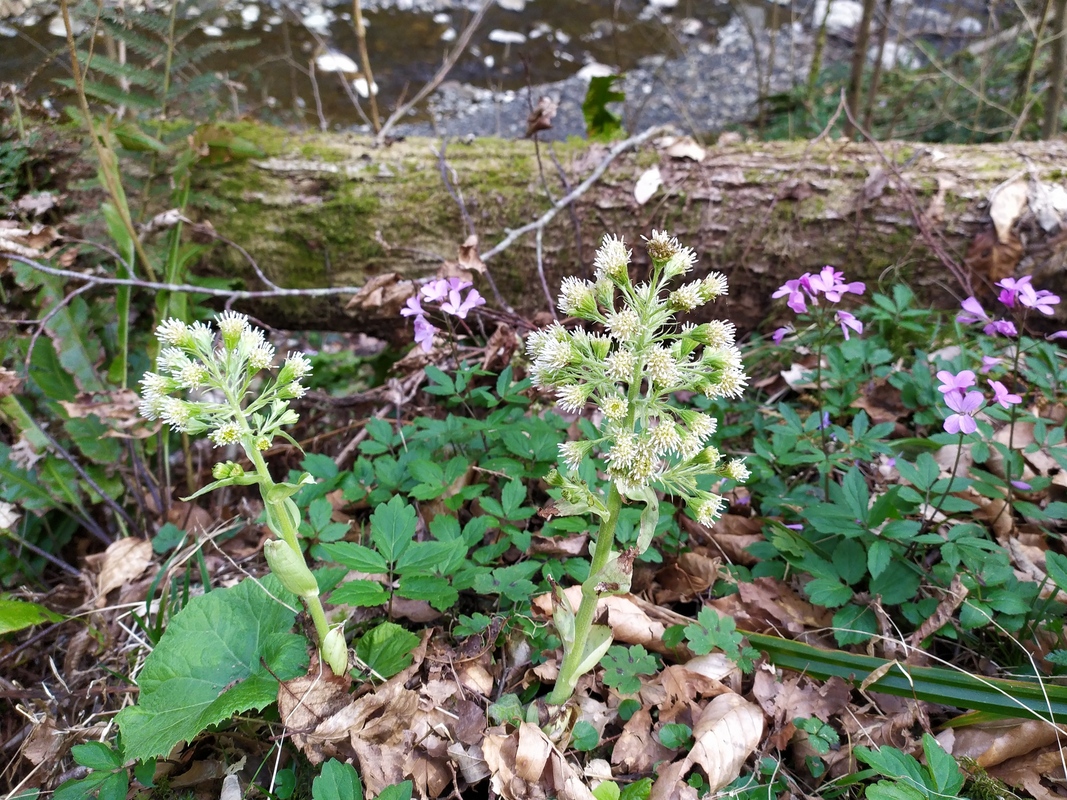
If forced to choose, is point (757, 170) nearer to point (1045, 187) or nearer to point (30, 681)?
point (1045, 187)

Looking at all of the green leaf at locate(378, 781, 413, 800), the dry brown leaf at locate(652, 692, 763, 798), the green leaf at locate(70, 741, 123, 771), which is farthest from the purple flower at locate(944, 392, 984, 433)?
Answer: the green leaf at locate(70, 741, 123, 771)

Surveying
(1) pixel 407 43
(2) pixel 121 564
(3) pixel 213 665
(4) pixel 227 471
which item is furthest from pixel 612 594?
(1) pixel 407 43

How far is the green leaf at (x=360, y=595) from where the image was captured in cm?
153

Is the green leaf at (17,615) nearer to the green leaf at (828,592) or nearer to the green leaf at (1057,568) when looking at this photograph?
the green leaf at (828,592)

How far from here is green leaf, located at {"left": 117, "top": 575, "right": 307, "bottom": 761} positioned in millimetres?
1389

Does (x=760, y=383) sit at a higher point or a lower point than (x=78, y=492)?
higher

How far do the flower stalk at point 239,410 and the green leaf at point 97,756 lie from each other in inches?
22.4

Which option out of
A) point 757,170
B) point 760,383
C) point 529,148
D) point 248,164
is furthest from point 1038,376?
point 248,164

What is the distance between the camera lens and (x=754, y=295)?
3.29 metres

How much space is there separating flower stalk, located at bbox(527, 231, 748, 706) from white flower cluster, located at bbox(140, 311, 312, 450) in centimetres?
57

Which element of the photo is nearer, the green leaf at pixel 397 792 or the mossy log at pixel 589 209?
the green leaf at pixel 397 792

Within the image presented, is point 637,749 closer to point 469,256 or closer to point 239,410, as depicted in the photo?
point 239,410

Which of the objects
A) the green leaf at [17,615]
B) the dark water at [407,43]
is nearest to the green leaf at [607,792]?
the green leaf at [17,615]

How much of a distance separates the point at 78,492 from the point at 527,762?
8.34 ft
